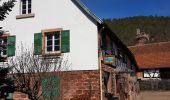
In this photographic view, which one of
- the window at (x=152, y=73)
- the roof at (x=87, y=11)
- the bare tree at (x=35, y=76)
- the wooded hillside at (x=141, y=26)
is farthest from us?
the wooded hillside at (x=141, y=26)

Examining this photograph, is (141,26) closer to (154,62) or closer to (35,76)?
(154,62)

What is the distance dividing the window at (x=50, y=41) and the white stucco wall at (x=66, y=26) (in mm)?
262

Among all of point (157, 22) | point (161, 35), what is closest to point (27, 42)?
point (161, 35)

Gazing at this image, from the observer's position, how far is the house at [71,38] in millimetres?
17328

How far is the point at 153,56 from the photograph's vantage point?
44.9 meters

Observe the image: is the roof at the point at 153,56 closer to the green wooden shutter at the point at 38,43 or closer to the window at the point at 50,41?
the window at the point at 50,41

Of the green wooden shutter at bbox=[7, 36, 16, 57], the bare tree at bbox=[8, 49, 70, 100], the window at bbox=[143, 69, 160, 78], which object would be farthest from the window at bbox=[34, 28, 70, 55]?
the window at bbox=[143, 69, 160, 78]

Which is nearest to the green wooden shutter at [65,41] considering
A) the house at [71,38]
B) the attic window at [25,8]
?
the house at [71,38]

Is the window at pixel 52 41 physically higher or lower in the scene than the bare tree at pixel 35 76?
higher

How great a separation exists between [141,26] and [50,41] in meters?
72.9

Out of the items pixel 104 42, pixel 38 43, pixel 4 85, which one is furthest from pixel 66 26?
pixel 4 85

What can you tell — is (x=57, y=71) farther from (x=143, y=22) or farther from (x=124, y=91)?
(x=143, y=22)

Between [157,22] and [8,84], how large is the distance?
269 ft

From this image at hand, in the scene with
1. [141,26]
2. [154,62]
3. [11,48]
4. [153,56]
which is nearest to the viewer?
[11,48]
